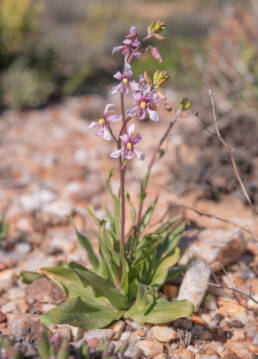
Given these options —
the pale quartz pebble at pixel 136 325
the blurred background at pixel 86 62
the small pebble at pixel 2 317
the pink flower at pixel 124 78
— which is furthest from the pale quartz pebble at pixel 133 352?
the blurred background at pixel 86 62

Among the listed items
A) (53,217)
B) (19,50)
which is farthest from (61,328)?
(19,50)

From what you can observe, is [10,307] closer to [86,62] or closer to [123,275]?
[123,275]

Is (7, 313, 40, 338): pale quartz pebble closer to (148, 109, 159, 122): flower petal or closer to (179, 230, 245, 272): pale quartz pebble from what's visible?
(179, 230, 245, 272): pale quartz pebble

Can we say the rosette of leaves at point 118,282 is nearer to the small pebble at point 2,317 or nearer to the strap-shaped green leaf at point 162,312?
the strap-shaped green leaf at point 162,312

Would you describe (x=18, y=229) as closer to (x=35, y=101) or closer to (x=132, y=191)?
(x=132, y=191)

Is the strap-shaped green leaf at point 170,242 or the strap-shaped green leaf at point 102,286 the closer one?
the strap-shaped green leaf at point 102,286

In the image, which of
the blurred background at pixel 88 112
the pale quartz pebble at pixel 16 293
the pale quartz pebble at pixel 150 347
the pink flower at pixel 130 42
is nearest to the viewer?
the pink flower at pixel 130 42

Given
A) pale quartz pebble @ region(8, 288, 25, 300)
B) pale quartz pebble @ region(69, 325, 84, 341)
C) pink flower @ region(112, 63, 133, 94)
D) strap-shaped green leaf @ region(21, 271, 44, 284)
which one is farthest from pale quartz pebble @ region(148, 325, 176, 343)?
pink flower @ region(112, 63, 133, 94)
